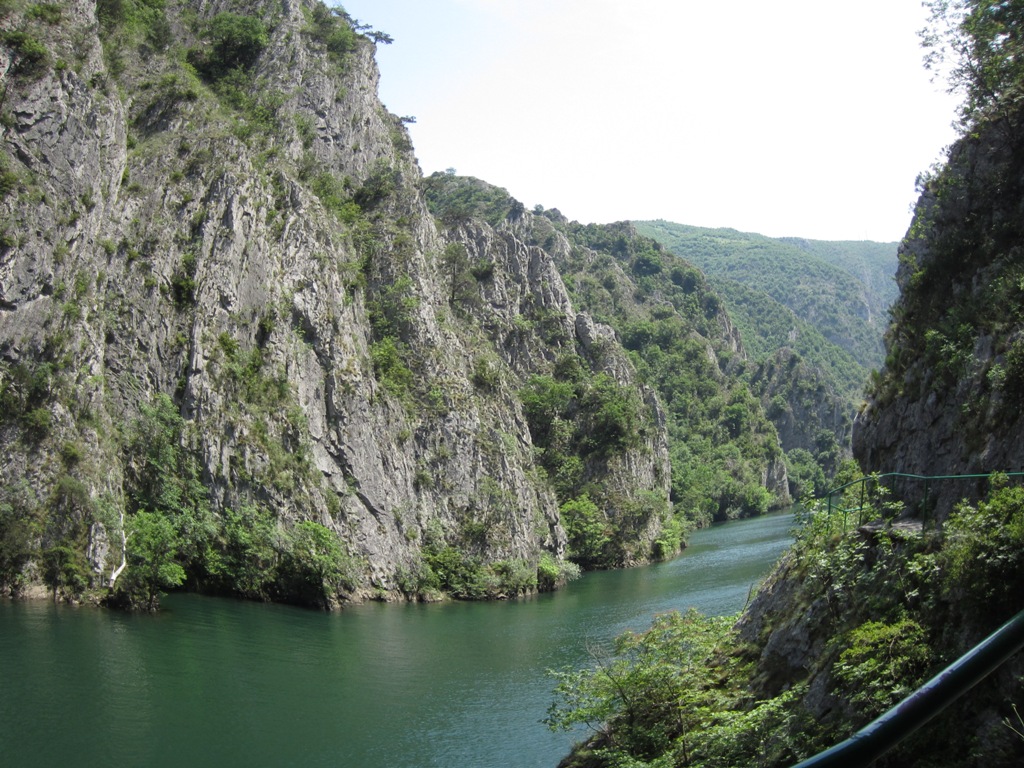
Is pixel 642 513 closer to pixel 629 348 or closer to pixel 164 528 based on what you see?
pixel 164 528

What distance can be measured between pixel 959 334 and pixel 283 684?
22082 mm

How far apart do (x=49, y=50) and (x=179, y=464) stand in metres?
22.8

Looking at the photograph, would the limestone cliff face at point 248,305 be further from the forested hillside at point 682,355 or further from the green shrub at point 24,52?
the forested hillside at point 682,355

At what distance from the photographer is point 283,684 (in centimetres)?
2856

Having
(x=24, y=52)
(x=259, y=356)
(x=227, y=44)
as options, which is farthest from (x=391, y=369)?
(x=24, y=52)

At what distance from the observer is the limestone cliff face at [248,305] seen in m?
43.2

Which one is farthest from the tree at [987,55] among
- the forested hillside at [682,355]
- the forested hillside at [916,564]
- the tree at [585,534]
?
the forested hillside at [682,355]

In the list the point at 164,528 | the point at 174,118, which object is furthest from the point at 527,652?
the point at 174,118

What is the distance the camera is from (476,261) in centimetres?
9062

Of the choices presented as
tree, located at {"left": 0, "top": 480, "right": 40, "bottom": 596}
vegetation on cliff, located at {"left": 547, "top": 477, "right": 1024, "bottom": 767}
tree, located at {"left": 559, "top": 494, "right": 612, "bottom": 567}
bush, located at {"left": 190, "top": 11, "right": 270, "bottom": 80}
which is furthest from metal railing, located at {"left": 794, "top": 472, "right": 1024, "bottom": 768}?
bush, located at {"left": 190, "top": 11, "right": 270, "bottom": 80}

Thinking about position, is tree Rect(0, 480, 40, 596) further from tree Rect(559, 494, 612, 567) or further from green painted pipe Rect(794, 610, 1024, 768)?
tree Rect(559, 494, 612, 567)

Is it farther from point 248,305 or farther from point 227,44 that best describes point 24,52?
point 227,44

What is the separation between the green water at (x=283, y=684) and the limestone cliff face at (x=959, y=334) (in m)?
11.6

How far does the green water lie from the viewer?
21.8m
